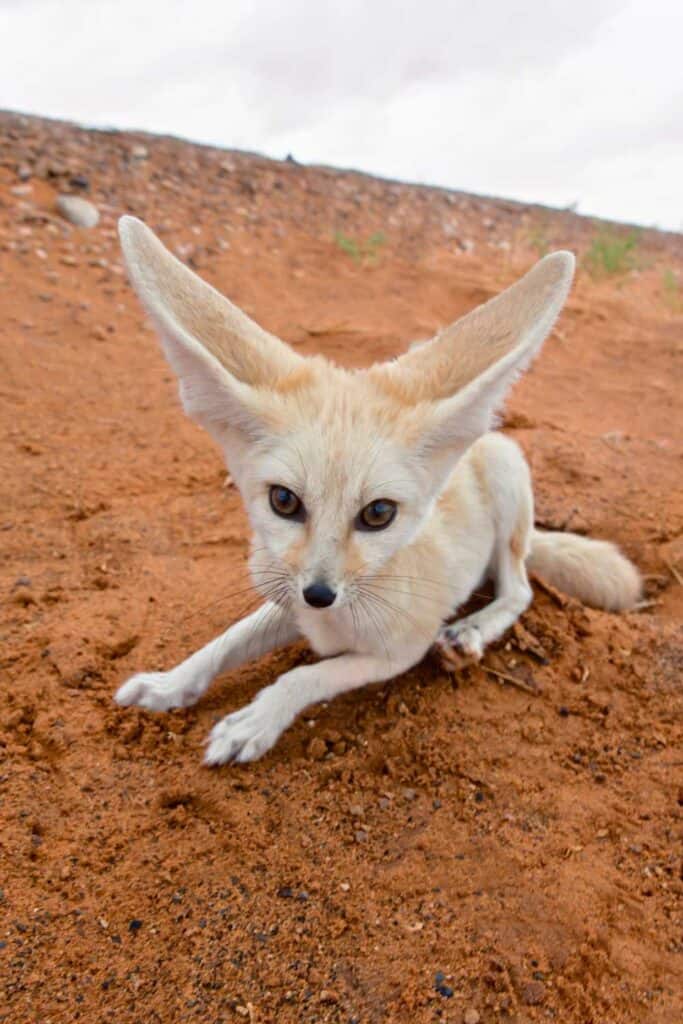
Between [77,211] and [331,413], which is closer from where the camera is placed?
[331,413]

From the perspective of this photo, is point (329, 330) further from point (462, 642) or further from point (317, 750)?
point (317, 750)

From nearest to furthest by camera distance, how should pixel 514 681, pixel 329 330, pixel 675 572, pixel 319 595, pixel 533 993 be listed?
pixel 533 993 < pixel 319 595 < pixel 514 681 < pixel 675 572 < pixel 329 330

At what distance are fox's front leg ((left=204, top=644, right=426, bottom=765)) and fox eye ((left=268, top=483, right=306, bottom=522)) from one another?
765 millimetres

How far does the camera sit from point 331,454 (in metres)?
2.16

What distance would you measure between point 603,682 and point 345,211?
820 cm

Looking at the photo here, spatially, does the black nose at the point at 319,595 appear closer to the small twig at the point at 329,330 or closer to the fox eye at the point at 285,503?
the fox eye at the point at 285,503

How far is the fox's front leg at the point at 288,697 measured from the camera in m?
2.55

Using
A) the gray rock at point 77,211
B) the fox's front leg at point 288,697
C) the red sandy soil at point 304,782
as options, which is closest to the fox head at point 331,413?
the fox's front leg at point 288,697

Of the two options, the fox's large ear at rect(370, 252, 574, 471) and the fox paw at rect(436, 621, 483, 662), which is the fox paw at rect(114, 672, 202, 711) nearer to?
the fox paw at rect(436, 621, 483, 662)

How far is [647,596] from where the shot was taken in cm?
376

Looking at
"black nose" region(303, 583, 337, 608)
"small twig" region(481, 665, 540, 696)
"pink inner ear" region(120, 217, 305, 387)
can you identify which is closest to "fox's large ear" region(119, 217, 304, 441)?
"pink inner ear" region(120, 217, 305, 387)

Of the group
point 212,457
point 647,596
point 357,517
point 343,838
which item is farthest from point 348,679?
point 212,457

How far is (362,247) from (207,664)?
→ 7227 mm

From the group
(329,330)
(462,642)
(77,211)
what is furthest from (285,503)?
(77,211)
